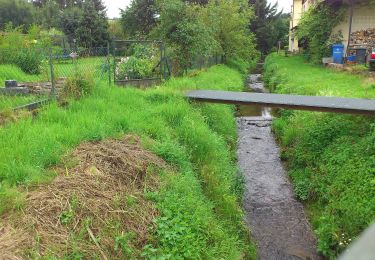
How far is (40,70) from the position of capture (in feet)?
39.1

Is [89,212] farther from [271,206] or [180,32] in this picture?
[180,32]

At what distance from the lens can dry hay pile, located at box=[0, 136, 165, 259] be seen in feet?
12.3

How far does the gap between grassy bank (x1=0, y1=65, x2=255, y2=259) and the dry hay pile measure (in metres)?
0.15

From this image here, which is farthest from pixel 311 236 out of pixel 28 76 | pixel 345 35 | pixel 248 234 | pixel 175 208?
pixel 345 35

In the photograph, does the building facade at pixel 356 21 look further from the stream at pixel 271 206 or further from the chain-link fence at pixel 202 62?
the stream at pixel 271 206

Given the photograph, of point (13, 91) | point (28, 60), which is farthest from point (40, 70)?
point (13, 91)

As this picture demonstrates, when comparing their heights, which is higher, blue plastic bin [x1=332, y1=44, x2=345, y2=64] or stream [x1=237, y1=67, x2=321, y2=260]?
blue plastic bin [x1=332, y1=44, x2=345, y2=64]

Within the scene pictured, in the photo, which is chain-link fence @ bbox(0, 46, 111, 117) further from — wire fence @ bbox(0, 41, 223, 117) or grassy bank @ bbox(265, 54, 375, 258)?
grassy bank @ bbox(265, 54, 375, 258)

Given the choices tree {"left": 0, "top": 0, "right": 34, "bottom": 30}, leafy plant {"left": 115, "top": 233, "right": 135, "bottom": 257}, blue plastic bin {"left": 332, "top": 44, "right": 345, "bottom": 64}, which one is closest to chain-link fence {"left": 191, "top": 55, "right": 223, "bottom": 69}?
blue plastic bin {"left": 332, "top": 44, "right": 345, "bottom": 64}

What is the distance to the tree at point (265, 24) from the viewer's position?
49219 millimetres

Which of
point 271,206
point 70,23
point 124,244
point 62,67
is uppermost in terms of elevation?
point 70,23

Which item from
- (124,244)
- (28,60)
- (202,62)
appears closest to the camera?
(124,244)

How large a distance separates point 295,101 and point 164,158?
4.75m

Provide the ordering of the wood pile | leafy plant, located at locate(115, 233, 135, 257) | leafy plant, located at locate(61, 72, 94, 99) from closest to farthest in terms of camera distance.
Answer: leafy plant, located at locate(115, 233, 135, 257) → leafy plant, located at locate(61, 72, 94, 99) → the wood pile
